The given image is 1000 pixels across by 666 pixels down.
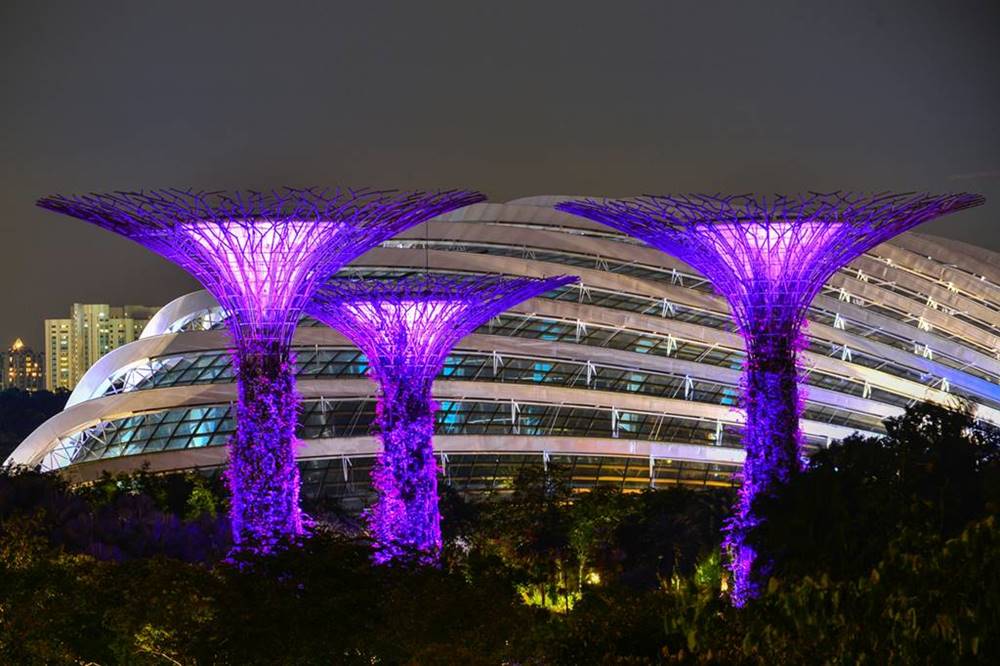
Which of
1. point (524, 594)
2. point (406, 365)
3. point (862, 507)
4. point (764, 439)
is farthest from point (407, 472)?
point (862, 507)

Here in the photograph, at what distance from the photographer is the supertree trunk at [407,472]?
123 feet

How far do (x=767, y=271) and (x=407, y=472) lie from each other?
1088 centimetres

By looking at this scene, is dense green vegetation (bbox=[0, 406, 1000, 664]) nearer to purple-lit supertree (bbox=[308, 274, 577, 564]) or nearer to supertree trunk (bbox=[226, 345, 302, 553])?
supertree trunk (bbox=[226, 345, 302, 553])

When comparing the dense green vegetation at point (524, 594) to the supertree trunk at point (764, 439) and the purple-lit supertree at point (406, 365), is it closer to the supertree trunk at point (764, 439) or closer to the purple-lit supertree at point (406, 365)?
the supertree trunk at point (764, 439)

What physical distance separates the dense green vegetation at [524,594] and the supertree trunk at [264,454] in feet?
3.03

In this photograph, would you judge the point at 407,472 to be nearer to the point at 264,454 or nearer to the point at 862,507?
the point at 264,454

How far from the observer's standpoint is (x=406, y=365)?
3891cm

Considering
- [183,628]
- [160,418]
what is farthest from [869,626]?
[160,418]

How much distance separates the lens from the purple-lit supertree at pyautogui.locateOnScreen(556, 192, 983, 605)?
32188 millimetres

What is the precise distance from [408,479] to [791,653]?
2125 cm

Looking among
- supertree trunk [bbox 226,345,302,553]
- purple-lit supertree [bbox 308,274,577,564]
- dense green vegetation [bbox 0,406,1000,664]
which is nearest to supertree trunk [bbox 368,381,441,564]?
purple-lit supertree [bbox 308,274,577,564]

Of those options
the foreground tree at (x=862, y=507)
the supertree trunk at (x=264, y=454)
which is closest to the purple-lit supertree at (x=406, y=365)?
the supertree trunk at (x=264, y=454)

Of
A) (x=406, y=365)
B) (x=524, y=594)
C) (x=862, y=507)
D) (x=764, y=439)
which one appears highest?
(x=406, y=365)

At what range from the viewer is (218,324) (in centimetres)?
6850
